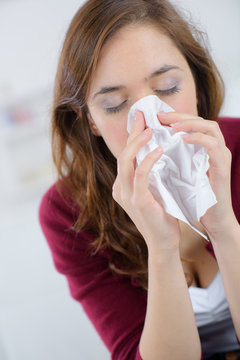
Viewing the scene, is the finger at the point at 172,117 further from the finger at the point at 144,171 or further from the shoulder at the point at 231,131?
the shoulder at the point at 231,131

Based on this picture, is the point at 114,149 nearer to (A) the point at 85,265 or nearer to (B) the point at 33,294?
(A) the point at 85,265

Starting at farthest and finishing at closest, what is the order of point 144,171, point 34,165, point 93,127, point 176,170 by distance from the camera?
1. point 34,165
2. point 93,127
3. point 176,170
4. point 144,171

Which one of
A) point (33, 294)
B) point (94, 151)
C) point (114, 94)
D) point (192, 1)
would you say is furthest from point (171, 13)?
point (33, 294)

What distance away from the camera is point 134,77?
735 mm

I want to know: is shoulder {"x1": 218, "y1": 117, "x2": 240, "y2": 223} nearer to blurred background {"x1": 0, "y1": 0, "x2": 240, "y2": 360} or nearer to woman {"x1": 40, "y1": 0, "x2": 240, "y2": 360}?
woman {"x1": 40, "y1": 0, "x2": 240, "y2": 360}

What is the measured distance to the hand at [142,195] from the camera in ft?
2.18

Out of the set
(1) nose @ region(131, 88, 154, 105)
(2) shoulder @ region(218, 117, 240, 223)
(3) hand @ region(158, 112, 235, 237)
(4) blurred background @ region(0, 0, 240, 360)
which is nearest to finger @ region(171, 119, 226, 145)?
(3) hand @ region(158, 112, 235, 237)

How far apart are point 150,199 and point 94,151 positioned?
0.34 meters

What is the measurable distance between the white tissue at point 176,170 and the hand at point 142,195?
0.08 ft

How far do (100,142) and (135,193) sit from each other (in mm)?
347

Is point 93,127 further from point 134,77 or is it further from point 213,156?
point 213,156

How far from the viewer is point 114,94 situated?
76 cm

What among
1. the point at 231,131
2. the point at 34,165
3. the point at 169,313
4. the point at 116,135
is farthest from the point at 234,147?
the point at 34,165

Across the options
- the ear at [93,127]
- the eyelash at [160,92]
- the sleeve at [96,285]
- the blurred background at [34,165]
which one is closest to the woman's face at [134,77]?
the eyelash at [160,92]
